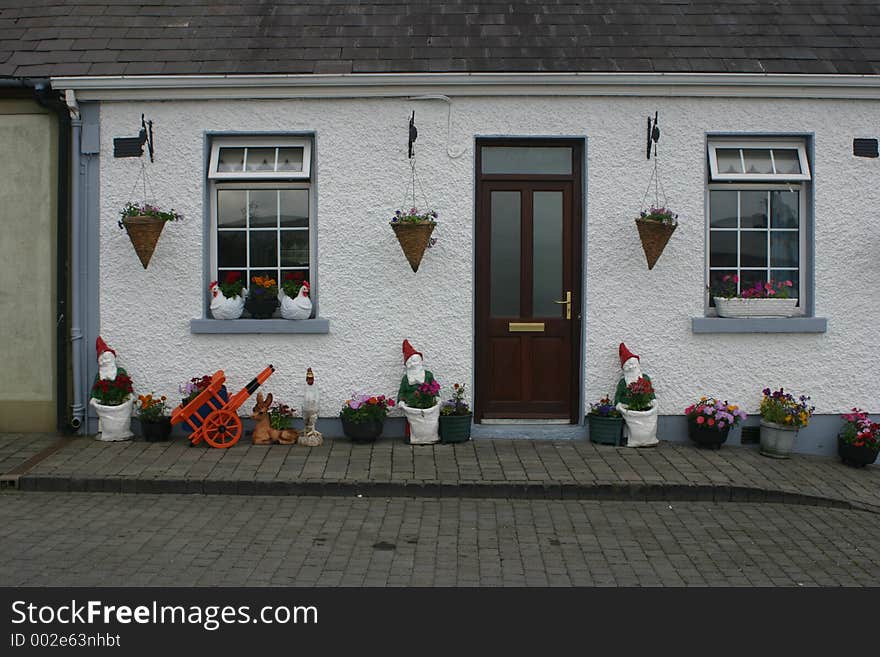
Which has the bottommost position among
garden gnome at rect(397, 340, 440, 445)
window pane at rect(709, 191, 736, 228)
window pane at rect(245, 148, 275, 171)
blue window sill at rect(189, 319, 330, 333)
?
garden gnome at rect(397, 340, 440, 445)

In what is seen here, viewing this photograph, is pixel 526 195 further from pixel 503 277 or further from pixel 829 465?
pixel 829 465

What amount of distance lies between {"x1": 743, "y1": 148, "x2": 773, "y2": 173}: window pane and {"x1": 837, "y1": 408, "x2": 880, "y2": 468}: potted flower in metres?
2.53

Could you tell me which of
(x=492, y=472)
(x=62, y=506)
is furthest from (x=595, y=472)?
(x=62, y=506)

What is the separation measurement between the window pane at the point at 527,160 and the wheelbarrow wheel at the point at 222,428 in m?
3.46

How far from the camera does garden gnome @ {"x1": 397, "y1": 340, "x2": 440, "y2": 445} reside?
9.09 metres

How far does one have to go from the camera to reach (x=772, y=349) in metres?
9.45

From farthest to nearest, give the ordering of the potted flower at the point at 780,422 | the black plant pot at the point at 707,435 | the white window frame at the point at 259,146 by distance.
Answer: the white window frame at the point at 259,146 < the black plant pot at the point at 707,435 < the potted flower at the point at 780,422

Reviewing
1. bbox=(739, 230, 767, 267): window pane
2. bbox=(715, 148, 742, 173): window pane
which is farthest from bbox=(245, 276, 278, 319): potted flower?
bbox=(739, 230, 767, 267): window pane

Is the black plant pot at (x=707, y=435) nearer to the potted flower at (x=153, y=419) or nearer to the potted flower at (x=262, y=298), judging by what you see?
the potted flower at (x=262, y=298)

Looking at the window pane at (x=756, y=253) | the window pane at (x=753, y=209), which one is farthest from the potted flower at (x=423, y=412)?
the window pane at (x=753, y=209)

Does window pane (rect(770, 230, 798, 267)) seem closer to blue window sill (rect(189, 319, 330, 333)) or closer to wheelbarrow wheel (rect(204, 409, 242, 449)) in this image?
blue window sill (rect(189, 319, 330, 333))

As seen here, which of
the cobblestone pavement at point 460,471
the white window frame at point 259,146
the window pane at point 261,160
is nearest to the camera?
the cobblestone pavement at point 460,471

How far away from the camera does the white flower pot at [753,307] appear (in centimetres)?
940

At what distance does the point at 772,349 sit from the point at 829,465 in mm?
1218
